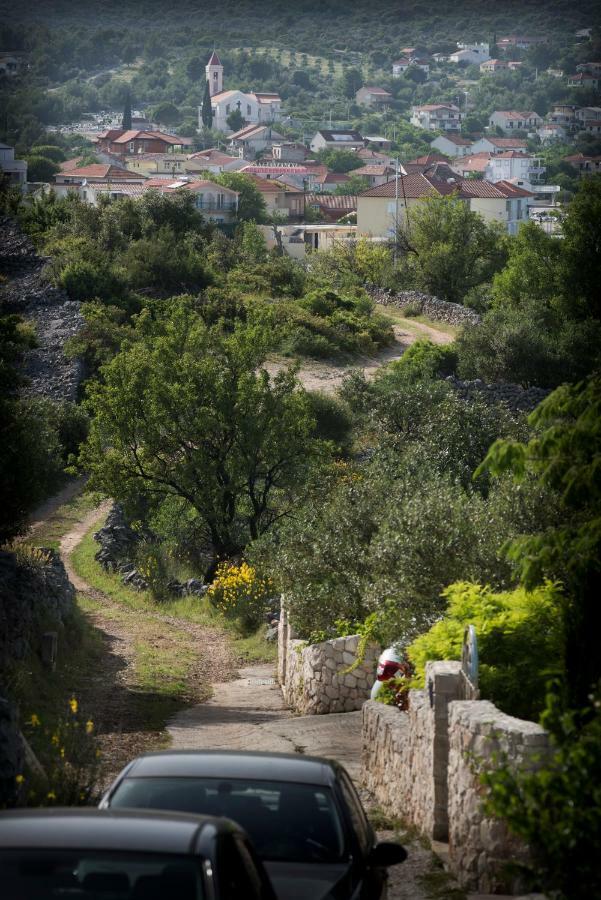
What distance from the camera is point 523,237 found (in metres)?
63.3

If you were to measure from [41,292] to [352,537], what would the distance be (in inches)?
1461

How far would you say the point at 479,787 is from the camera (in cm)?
938

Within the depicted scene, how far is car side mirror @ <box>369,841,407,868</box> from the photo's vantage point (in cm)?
752

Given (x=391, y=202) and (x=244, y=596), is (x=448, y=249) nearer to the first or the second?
(x=391, y=202)

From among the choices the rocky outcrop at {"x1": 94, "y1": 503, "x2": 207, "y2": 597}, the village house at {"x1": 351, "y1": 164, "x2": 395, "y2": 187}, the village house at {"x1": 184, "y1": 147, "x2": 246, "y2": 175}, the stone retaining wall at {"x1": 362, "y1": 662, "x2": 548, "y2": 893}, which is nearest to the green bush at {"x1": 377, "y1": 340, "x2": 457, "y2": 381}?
the rocky outcrop at {"x1": 94, "y1": 503, "x2": 207, "y2": 597}

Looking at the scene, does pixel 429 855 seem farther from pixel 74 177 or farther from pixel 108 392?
pixel 74 177

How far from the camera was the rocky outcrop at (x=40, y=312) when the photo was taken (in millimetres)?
44125

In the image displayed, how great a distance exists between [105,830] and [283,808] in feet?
7.07

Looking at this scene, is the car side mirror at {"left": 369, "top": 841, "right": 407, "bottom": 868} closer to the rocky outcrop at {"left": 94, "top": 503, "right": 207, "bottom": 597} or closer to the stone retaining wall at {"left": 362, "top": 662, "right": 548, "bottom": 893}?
the stone retaining wall at {"left": 362, "top": 662, "right": 548, "bottom": 893}

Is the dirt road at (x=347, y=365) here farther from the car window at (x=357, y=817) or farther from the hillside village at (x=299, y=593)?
the car window at (x=357, y=817)

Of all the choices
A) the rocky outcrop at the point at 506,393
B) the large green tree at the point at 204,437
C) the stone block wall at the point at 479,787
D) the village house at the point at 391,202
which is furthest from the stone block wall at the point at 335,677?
the village house at the point at 391,202

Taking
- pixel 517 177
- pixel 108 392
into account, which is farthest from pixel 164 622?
pixel 517 177

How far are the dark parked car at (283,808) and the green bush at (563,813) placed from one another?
0.90 metres

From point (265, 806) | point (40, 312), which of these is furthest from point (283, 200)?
point (265, 806)
